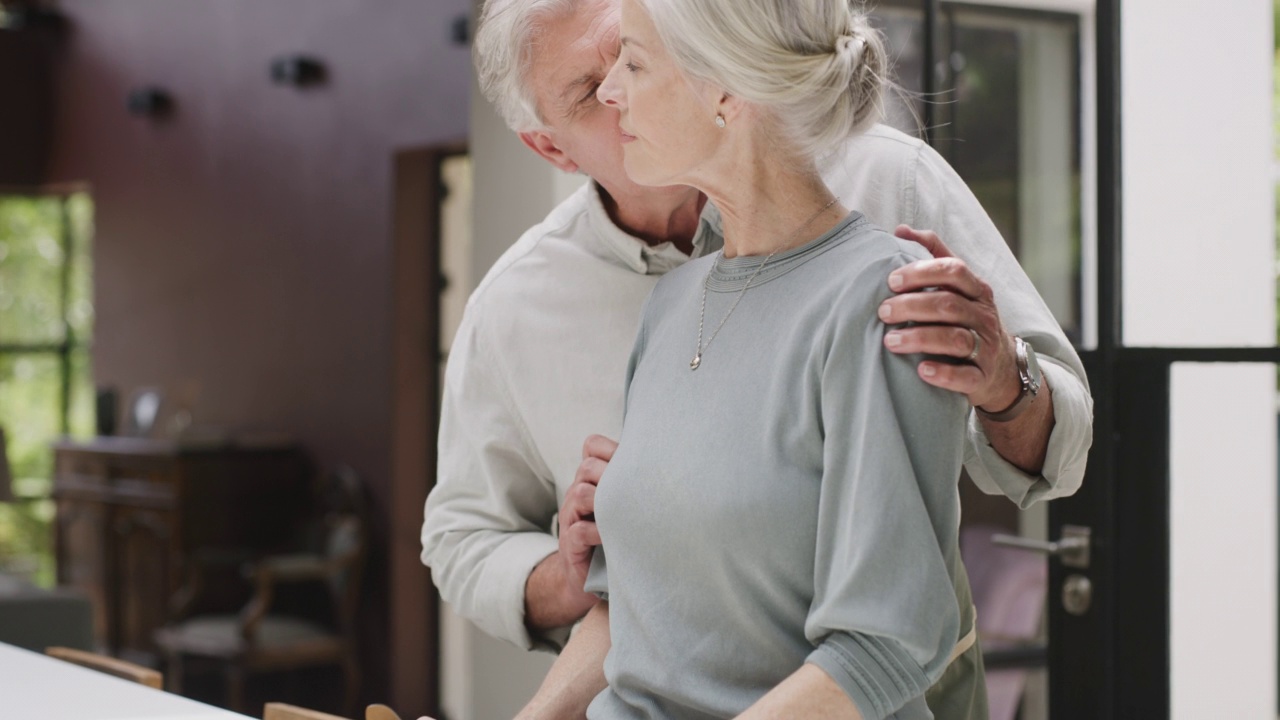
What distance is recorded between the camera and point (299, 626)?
253 inches

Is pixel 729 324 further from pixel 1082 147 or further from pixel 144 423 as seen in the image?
pixel 144 423

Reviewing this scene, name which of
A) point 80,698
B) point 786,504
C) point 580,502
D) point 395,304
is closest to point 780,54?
point 786,504

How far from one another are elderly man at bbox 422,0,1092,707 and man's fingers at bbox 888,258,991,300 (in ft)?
0.72

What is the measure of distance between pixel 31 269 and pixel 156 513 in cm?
324

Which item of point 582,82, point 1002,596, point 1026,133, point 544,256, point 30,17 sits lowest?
point 1002,596

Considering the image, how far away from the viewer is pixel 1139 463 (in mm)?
2490

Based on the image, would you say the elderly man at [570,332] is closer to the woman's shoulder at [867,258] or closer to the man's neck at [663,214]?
the man's neck at [663,214]

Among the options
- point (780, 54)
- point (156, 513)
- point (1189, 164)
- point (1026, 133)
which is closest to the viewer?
point (780, 54)

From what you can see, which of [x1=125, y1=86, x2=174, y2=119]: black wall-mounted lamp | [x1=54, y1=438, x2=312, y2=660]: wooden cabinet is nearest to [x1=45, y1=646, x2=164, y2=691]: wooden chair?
[x1=54, y1=438, x2=312, y2=660]: wooden cabinet

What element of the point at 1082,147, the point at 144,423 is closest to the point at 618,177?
the point at 1082,147

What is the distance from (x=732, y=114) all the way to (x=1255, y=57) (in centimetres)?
156

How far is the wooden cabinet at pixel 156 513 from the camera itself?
6.69 meters

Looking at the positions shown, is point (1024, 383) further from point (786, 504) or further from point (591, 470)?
point (591, 470)

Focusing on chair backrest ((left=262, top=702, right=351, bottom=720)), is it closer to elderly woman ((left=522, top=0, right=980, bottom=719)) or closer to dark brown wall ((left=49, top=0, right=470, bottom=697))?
elderly woman ((left=522, top=0, right=980, bottom=719))
